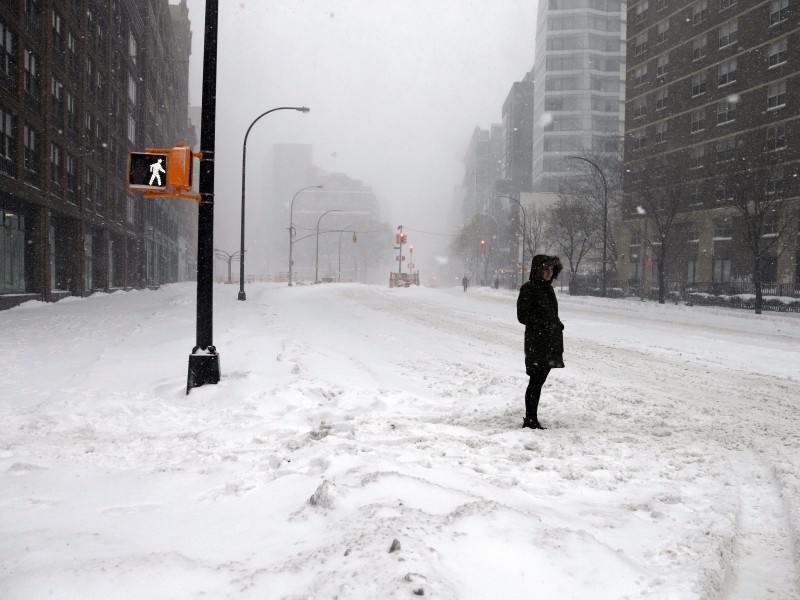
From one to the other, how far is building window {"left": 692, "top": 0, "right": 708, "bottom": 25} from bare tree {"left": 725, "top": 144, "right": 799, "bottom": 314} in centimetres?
1373

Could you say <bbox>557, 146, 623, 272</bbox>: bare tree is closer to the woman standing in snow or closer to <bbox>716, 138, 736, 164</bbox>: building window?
<bbox>716, 138, 736, 164</bbox>: building window

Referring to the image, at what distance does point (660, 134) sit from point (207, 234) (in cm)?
5141

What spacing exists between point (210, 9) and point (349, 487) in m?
6.65

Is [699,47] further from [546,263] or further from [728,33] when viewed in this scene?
[546,263]

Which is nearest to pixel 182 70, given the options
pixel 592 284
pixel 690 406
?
pixel 592 284

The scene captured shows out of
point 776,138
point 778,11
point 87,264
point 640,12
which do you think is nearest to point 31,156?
point 87,264

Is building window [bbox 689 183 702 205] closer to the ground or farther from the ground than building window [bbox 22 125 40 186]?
farther from the ground

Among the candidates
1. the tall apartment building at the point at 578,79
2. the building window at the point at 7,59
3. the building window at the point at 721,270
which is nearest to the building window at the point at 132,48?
the building window at the point at 7,59

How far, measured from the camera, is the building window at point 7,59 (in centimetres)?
2098

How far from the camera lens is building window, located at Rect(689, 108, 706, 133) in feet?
150

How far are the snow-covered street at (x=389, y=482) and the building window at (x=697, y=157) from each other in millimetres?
42833

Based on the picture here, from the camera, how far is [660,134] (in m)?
50.0

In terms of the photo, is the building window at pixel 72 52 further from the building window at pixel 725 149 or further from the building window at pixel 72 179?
the building window at pixel 725 149

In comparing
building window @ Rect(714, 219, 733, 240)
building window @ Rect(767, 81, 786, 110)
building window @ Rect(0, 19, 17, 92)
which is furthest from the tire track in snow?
building window @ Rect(714, 219, 733, 240)
